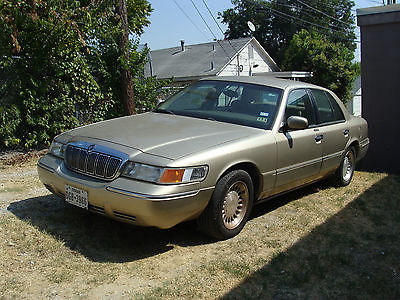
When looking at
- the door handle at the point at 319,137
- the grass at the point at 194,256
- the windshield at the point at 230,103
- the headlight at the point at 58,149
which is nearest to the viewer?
the grass at the point at 194,256

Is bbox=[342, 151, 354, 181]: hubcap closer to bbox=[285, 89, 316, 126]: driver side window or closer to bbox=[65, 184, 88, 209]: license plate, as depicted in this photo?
bbox=[285, 89, 316, 126]: driver side window

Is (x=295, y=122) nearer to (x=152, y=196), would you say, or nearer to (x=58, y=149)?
(x=152, y=196)

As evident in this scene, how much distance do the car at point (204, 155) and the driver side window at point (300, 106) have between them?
2cm

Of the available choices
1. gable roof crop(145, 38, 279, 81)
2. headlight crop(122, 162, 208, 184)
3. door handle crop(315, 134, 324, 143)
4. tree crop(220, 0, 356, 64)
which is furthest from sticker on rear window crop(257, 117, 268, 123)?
tree crop(220, 0, 356, 64)

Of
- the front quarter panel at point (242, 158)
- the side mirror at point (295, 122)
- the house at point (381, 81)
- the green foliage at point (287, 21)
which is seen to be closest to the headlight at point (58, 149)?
the front quarter panel at point (242, 158)

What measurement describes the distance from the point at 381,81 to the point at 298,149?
3.90 m

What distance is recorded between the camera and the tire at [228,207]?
420 cm

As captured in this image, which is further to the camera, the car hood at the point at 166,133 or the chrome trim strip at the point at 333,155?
the chrome trim strip at the point at 333,155

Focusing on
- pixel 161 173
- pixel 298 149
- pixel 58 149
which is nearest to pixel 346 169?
pixel 298 149

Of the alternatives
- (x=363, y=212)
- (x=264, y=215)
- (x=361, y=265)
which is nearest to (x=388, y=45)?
(x=363, y=212)

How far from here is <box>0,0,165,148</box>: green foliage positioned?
7859mm

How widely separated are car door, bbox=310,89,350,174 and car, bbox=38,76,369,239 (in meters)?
0.02

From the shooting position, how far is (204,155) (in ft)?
13.3

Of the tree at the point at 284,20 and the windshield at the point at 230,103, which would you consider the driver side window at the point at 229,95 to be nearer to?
the windshield at the point at 230,103
